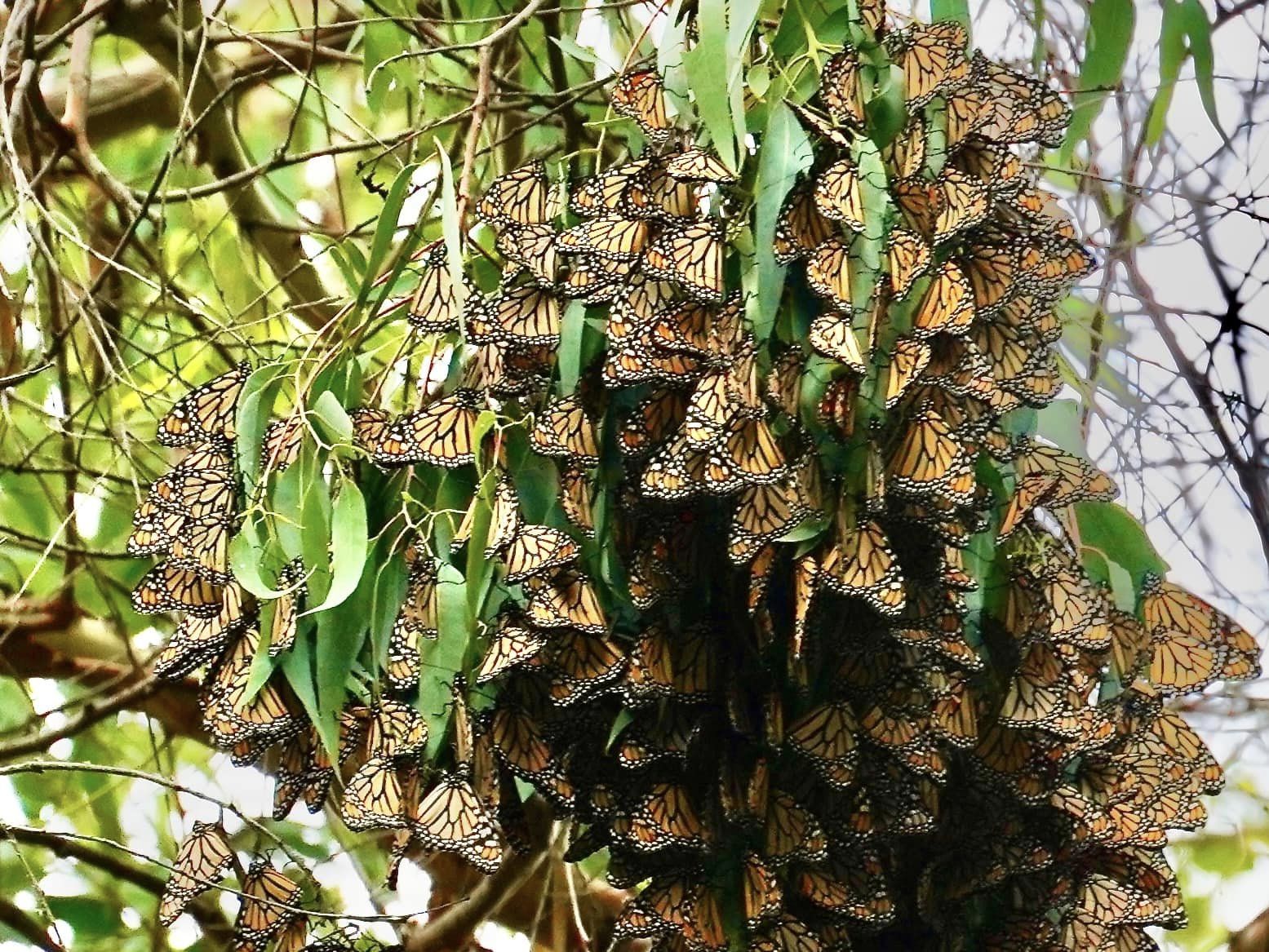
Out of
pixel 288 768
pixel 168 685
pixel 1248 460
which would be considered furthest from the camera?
pixel 168 685

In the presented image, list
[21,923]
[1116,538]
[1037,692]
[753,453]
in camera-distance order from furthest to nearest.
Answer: [21,923] → [1116,538] → [1037,692] → [753,453]

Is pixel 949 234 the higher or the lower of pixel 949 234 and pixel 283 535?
the higher

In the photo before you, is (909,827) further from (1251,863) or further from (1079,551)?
(1251,863)

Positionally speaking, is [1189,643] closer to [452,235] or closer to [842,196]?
[842,196]

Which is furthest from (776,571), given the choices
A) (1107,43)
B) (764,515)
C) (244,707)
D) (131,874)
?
(131,874)

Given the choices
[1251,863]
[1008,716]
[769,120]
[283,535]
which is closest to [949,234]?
[769,120]

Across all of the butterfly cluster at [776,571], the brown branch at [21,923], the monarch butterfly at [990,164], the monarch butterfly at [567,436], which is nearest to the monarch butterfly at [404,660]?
the butterfly cluster at [776,571]
